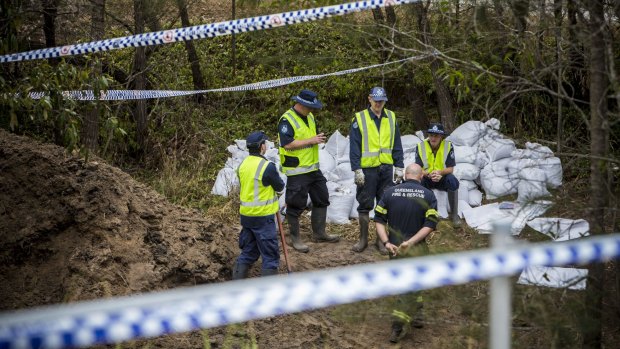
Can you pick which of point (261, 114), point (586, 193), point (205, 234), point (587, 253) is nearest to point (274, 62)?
point (261, 114)

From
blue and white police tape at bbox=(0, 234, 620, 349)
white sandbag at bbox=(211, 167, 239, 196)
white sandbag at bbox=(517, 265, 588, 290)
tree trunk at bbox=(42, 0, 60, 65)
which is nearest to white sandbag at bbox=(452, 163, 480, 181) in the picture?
white sandbag at bbox=(211, 167, 239, 196)

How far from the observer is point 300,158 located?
8648 mm

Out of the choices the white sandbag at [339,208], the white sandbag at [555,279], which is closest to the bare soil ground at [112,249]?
the white sandbag at [555,279]

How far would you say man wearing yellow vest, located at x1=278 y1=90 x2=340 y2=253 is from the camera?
8.53 metres

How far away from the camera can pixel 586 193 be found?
506 cm

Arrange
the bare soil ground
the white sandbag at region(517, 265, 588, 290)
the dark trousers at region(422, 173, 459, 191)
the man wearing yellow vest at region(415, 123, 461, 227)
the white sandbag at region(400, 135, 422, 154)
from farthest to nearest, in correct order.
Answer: the white sandbag at region(400, 135, 422, 154) → the dark trousers at region(422, 173, 459, 191) → the man wearing yellow vest at region(415, 123, 461, 227) → the bare soil ground → the white sandbag at region(517, 265, 588, 290)

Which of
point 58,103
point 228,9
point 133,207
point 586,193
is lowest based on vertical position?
point 133,207

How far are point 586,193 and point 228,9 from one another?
42.1ft

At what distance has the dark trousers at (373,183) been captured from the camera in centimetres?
879

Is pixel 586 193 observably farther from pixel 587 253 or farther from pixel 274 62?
pixel 274 62

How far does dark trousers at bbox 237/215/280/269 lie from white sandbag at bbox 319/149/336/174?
10.6ft

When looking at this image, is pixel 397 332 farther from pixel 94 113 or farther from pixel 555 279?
pixel 94 113

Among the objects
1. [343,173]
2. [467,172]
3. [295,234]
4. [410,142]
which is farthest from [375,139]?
[410,142]

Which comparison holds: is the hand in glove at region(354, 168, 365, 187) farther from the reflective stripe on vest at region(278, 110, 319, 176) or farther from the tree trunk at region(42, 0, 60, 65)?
the tree trunk at region(42, 0, 60, 65)
